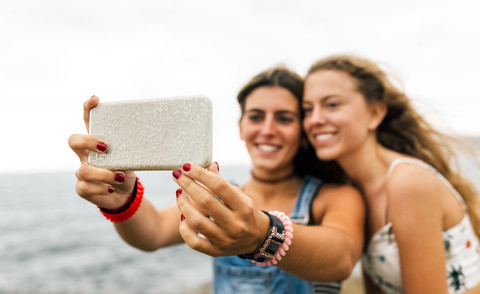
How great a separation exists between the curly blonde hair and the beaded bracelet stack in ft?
5.97

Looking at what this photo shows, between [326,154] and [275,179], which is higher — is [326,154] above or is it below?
above

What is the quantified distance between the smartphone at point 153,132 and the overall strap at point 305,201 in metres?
1.48

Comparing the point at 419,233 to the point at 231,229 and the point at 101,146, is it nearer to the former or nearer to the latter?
the point at 231,229

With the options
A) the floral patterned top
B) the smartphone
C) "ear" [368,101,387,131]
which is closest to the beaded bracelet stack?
the smartphone

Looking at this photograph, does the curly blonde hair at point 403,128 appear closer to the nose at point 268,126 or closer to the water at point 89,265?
the nose at point 268,126

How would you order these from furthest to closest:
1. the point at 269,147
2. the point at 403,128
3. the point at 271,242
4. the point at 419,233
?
1. the point at 403,128
2. the point at 269,147
3. the point at 419,233
4. the point at 271,242

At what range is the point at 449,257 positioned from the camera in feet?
8.20

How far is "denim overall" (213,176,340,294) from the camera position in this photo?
8.47 ft

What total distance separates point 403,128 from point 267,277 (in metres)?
1.84

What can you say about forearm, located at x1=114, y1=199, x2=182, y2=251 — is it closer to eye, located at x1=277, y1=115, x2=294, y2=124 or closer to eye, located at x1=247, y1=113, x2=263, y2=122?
eye, located at x1=247, y1=113, x2=263, y2=122

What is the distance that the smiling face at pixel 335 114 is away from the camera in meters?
2.77

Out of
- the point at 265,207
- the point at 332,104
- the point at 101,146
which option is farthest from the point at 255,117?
the point at 101,146

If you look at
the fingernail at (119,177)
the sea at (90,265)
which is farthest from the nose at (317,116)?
the sea at (90,265)

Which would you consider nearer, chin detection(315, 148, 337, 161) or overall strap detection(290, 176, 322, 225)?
overall strap detection(290, 176, 322, 225)
